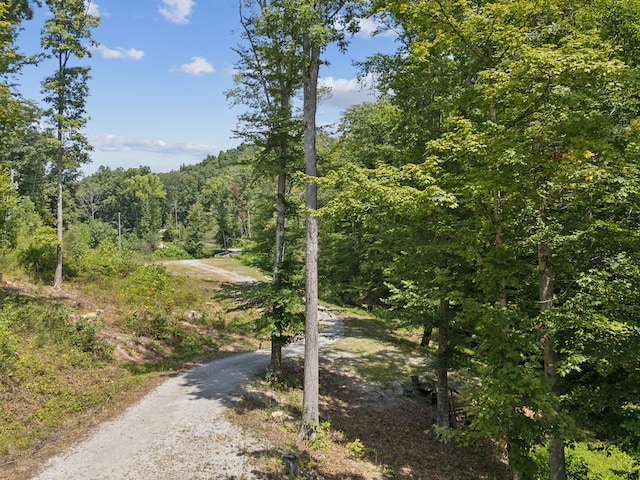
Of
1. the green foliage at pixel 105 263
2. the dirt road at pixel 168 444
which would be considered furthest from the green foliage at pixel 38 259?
the dirt road at pixel 168 444

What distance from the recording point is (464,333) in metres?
12.4

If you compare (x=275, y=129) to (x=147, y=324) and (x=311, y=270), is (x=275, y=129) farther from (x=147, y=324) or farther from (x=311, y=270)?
(x=147, y=324)

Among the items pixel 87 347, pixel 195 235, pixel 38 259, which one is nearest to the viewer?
pixel 87 347

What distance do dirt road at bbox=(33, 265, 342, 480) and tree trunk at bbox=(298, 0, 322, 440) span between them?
161 cm

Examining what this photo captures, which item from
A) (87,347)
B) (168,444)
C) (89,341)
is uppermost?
(89,341)

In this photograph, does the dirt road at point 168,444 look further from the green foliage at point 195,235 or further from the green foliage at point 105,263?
the green foliage at point 195,235

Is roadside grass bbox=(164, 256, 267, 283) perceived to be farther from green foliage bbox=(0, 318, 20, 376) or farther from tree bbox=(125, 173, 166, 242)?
tree bbox=(125, 173, 166, 242)

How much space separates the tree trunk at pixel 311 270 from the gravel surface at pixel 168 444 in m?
1.54

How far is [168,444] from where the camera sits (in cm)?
857

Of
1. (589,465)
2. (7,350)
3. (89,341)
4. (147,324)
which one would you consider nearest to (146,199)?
(147,324)

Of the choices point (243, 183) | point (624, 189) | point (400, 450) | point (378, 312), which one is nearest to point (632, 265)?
point (624, 189)

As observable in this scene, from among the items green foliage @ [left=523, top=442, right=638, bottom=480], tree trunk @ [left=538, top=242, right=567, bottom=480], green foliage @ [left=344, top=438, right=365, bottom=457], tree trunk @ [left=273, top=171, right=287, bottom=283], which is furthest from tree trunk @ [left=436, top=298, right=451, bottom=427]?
tree trunk @ [left=273, top=171, right=287, bottom=283]

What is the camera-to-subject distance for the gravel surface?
7.52 meters

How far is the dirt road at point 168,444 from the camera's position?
752cm
